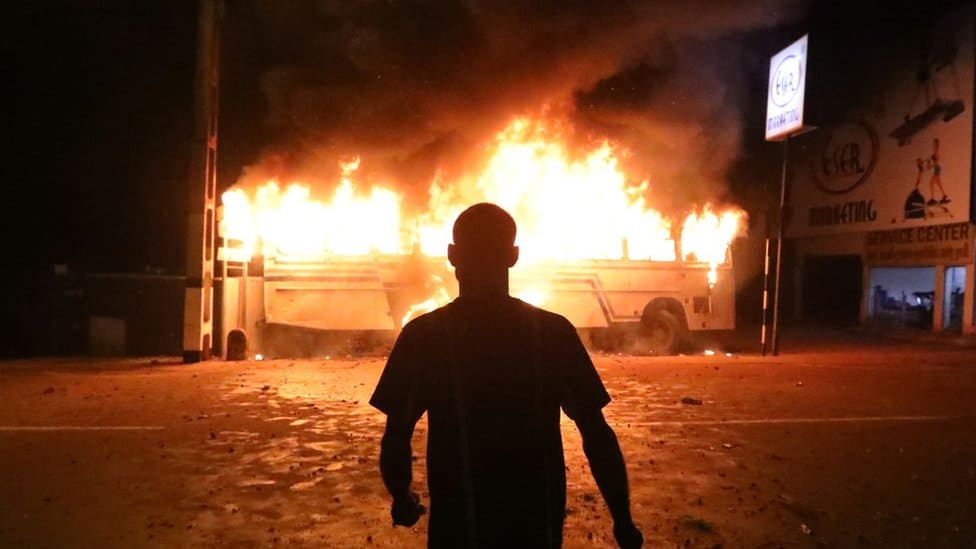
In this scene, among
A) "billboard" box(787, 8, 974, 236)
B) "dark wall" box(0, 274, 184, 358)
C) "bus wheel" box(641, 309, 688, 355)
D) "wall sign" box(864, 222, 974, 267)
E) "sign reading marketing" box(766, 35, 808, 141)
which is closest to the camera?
"sign reading marketing" box(766, 35, 808, 141)

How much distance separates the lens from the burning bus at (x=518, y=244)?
41.5ft

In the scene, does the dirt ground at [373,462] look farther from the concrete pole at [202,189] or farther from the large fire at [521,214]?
the large fire at [521,214]

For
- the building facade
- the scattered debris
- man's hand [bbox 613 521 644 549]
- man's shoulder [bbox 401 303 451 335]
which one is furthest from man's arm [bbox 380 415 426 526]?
the building facade

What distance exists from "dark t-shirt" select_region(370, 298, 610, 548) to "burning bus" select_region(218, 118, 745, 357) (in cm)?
1065

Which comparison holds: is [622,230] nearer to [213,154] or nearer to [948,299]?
[213,154]

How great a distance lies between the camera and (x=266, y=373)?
10797 millimetres

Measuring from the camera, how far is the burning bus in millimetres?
12664

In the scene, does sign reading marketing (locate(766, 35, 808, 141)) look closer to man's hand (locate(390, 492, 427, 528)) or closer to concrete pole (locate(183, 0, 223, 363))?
concrete pole (locate(183, 0, 223, 363))

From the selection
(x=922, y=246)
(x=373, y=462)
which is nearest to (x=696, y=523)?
(x=373, y=462)

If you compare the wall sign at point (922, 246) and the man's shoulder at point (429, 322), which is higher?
the wall sign at point (922, 246)

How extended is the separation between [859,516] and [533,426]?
12.4 ft

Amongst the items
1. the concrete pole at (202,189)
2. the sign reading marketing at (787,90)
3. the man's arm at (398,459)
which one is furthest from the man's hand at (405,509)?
the sign reading marketing at (787,90)

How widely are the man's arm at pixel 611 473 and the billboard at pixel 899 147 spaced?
20.3 m

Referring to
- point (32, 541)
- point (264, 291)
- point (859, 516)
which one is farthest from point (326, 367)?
point (859, 516)
